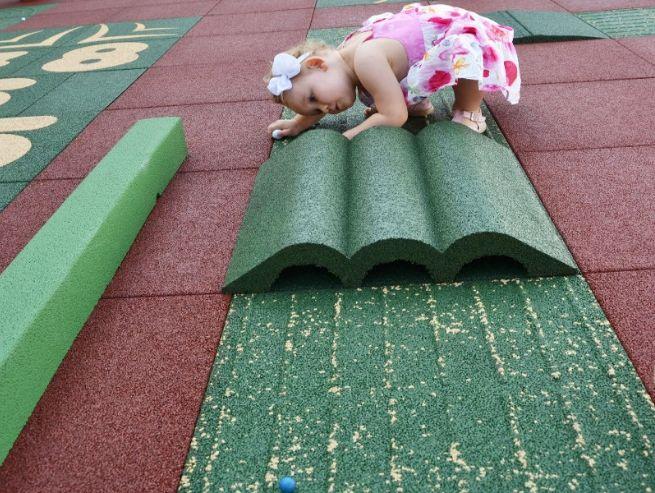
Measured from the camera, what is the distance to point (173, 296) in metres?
2.01

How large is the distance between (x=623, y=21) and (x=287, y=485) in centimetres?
475

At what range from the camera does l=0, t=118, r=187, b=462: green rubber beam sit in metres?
1.56

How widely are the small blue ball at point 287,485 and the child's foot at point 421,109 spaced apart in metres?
2.15

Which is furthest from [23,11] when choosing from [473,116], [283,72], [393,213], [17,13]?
[393,213]

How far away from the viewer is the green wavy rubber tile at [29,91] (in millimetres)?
3931

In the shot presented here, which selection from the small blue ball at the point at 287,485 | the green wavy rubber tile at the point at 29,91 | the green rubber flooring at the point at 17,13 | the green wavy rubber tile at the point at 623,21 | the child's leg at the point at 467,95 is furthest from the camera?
the green rubber flooring at the point at 17,13

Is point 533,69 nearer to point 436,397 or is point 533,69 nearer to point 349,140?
point 349,140

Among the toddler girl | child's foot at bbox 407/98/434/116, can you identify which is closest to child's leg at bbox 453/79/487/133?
the toddler girl

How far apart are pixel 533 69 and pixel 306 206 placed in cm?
241

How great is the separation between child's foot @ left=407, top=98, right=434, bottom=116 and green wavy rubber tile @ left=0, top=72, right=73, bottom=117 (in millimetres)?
2405

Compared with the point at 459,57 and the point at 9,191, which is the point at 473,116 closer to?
the point at 459,57

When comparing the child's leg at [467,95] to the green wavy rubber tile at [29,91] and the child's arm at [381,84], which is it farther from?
the green wavy rubber tile at [29,91]

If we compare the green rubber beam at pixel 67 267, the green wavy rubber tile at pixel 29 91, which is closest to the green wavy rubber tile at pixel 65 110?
the green wavy rubber tile at pixel 29 91

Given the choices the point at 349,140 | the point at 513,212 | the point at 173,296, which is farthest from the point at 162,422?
the point at 349,140
